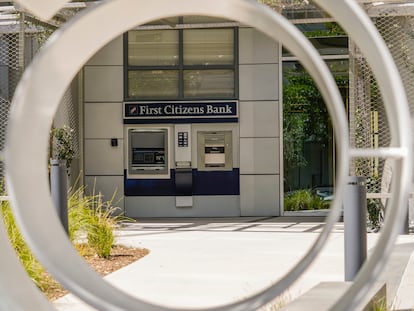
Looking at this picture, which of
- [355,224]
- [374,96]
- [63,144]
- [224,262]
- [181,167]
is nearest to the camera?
[355,224]

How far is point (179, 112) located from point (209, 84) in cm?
87

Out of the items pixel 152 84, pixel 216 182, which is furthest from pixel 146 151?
pixel 216 182

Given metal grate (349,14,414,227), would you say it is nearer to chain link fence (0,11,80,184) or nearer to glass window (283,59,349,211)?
glass window (283,59,349,211)

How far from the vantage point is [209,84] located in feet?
58.4

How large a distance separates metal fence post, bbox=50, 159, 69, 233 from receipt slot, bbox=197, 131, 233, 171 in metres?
7.96

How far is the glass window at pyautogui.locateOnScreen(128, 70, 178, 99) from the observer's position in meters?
17.9

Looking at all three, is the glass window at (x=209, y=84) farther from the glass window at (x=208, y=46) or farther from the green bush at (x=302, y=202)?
the green bush at (x=302, y=202)

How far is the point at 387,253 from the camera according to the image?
3.45 metres

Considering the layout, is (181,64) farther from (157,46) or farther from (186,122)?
(186,122)

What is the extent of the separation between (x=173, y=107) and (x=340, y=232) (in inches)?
203

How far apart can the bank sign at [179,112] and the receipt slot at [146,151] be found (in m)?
0.29

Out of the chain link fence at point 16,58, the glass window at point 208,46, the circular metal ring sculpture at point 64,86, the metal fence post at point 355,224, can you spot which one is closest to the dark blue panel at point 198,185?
the chain link fence at point 16,58

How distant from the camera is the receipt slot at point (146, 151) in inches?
707

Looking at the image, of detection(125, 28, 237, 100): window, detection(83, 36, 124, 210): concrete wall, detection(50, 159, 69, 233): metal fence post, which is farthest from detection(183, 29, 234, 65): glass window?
detection(50, 159, 69, 233): metal fence post
